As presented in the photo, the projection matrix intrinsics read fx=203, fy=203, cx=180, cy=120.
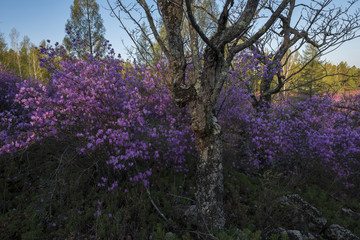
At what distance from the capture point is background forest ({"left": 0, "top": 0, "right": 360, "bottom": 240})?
348cm

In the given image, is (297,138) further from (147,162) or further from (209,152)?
(147,162)

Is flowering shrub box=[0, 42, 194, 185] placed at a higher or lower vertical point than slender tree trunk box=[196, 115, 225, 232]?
higher

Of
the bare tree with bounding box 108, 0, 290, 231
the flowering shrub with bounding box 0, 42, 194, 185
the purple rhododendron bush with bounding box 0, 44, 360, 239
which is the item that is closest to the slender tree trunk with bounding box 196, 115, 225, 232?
the bare tree with bounding box 108, 0, 290, 231

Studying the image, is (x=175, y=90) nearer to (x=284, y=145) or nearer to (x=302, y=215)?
(x=302, y=215)

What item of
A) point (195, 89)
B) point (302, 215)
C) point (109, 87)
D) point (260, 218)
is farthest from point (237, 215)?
point (109, 87)

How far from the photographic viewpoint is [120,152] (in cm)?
440

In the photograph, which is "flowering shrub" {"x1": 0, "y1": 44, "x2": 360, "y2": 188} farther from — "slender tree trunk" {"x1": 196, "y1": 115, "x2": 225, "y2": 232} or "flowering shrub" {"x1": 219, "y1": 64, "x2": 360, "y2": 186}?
"slender tree trunk" {"x1": 196, "y1": 115, "x2": 225, "y2": 232}

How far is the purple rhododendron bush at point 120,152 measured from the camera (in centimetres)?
371

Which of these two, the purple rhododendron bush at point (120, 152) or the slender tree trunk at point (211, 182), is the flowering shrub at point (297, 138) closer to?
the purple rhododendron bush at point (120, 152)

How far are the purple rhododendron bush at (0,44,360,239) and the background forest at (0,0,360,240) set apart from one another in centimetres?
3

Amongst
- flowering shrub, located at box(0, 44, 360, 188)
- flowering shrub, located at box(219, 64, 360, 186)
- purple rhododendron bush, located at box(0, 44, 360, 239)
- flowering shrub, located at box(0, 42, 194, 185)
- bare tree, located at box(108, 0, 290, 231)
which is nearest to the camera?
bare tree, located at box(108, 0, 290, 231)

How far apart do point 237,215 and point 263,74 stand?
471 cm

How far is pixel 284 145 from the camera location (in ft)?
20.1

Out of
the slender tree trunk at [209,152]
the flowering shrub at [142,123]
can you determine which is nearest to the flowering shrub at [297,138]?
the flowering shrub at [142,123]
